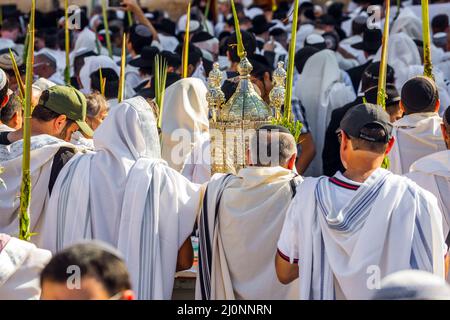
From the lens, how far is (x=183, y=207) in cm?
509

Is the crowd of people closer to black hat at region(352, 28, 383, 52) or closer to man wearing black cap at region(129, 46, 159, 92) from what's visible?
man wearing black cap at region(129, 46, 159, 92)

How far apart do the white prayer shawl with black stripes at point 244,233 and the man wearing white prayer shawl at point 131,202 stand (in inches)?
5.1

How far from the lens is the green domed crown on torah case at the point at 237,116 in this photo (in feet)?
19.3

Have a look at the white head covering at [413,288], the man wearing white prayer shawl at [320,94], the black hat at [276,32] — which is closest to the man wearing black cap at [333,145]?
the man wearing white prayer shawl at [320,94]

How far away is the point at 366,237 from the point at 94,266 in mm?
1454

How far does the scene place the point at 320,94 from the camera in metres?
8.73

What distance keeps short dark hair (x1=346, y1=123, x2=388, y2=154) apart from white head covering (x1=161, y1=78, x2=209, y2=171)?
231 cm

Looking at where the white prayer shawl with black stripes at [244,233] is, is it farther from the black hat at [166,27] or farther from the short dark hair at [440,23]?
the black hat at [166,27]

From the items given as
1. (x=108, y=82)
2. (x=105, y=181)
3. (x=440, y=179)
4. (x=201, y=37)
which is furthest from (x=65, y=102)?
(x=201, y=37)

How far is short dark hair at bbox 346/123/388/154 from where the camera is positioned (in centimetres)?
441

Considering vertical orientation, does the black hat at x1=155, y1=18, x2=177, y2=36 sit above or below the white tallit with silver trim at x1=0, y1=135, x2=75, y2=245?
above

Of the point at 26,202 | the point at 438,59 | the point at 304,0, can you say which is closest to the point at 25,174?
the point at 26,202

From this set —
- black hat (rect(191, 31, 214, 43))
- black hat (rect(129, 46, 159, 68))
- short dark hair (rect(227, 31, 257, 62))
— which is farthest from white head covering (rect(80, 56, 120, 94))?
black hat (rect(191, 31, 214, 43))
